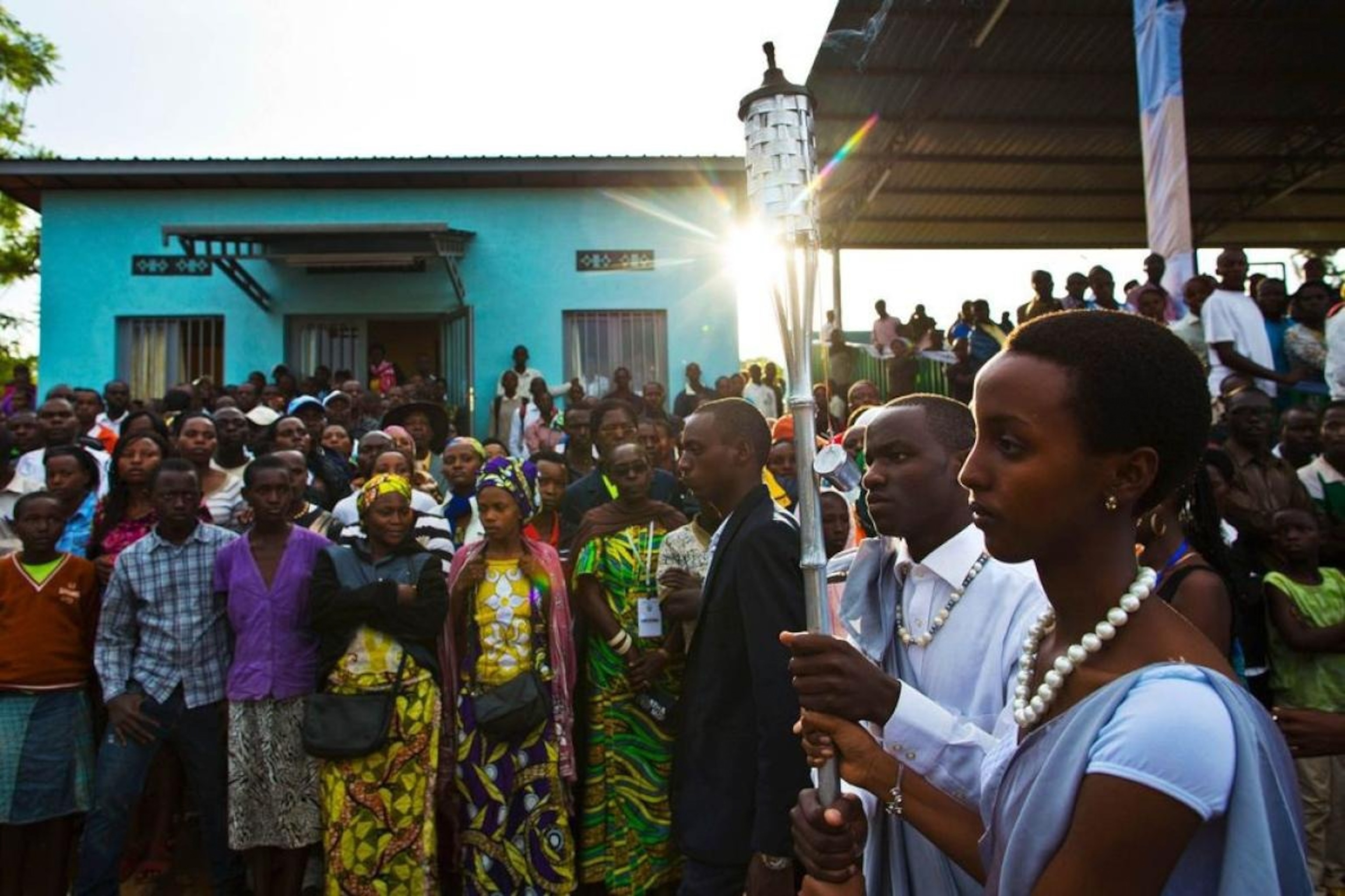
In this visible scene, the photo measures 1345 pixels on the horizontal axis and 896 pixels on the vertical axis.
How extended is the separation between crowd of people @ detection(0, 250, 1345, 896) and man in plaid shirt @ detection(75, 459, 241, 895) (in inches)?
0.6

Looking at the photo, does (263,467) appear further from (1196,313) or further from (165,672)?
(1196,313)

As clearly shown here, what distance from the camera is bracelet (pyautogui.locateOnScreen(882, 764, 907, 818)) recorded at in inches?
67.1

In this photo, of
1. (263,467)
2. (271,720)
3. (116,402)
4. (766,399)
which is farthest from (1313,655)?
(116,402)

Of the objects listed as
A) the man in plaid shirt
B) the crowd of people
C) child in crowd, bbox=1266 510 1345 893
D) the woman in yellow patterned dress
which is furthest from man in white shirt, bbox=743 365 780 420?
the man in plaid shirt

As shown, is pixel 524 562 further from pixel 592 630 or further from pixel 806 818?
pixel 806 818

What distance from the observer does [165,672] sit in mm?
4270

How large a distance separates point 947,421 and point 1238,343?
6.34 metres

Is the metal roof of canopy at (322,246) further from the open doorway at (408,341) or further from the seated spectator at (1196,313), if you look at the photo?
the seated spectator at (1196,313)

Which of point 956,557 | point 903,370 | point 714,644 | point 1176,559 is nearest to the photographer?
point 956,557

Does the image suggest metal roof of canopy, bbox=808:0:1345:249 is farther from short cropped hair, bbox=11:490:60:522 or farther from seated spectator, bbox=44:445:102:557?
short cropped hair, bbox=11:490:60:522

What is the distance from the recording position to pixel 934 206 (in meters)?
16.8

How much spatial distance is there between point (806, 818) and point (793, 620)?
1.18 meters

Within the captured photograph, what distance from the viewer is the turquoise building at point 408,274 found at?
1338 centimetres

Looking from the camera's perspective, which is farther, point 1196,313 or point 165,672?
point 1196,313
